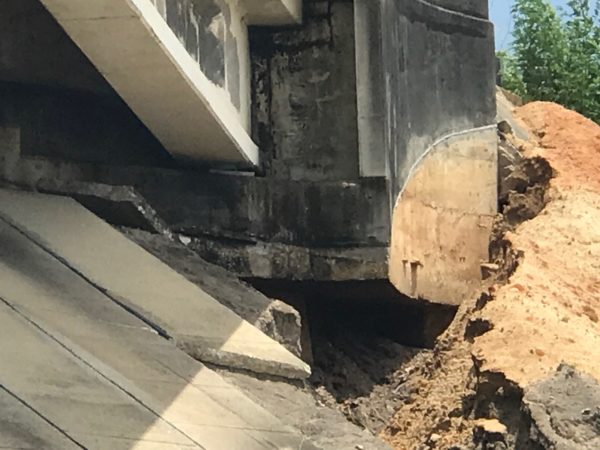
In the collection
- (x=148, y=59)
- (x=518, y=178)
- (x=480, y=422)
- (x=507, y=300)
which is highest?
(x=148, y=59)

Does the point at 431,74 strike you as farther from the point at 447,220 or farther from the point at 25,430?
the point at 25,430

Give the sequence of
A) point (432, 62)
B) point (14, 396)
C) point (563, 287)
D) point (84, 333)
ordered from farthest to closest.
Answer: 1. point (432, 62)
2. point (563, 287)
3. point (84, 333)
4. point (14, 396)

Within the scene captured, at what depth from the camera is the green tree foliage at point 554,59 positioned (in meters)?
15.2

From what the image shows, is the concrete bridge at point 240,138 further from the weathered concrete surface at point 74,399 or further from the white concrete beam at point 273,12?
the weathered concrete surface at point 74,399

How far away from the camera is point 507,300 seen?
7.09 meters

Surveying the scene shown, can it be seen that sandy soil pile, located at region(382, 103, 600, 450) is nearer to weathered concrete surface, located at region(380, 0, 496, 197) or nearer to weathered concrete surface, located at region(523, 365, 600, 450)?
weathered concrete surface, located at region(523, 365, 600, 450)

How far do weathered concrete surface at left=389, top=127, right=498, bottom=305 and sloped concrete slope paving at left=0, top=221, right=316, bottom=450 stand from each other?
2.52 meters

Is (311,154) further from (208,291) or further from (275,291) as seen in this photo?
(208,291)

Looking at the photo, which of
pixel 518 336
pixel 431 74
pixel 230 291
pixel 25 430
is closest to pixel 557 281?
pixel 518 336

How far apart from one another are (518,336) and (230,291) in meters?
1.72

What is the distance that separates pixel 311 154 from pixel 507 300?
156 cm

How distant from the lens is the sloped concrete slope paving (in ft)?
13.4

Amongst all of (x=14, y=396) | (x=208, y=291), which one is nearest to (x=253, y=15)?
(x=208, y=291)

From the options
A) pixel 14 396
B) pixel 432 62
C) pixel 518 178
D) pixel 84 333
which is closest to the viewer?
pixel 14 396
